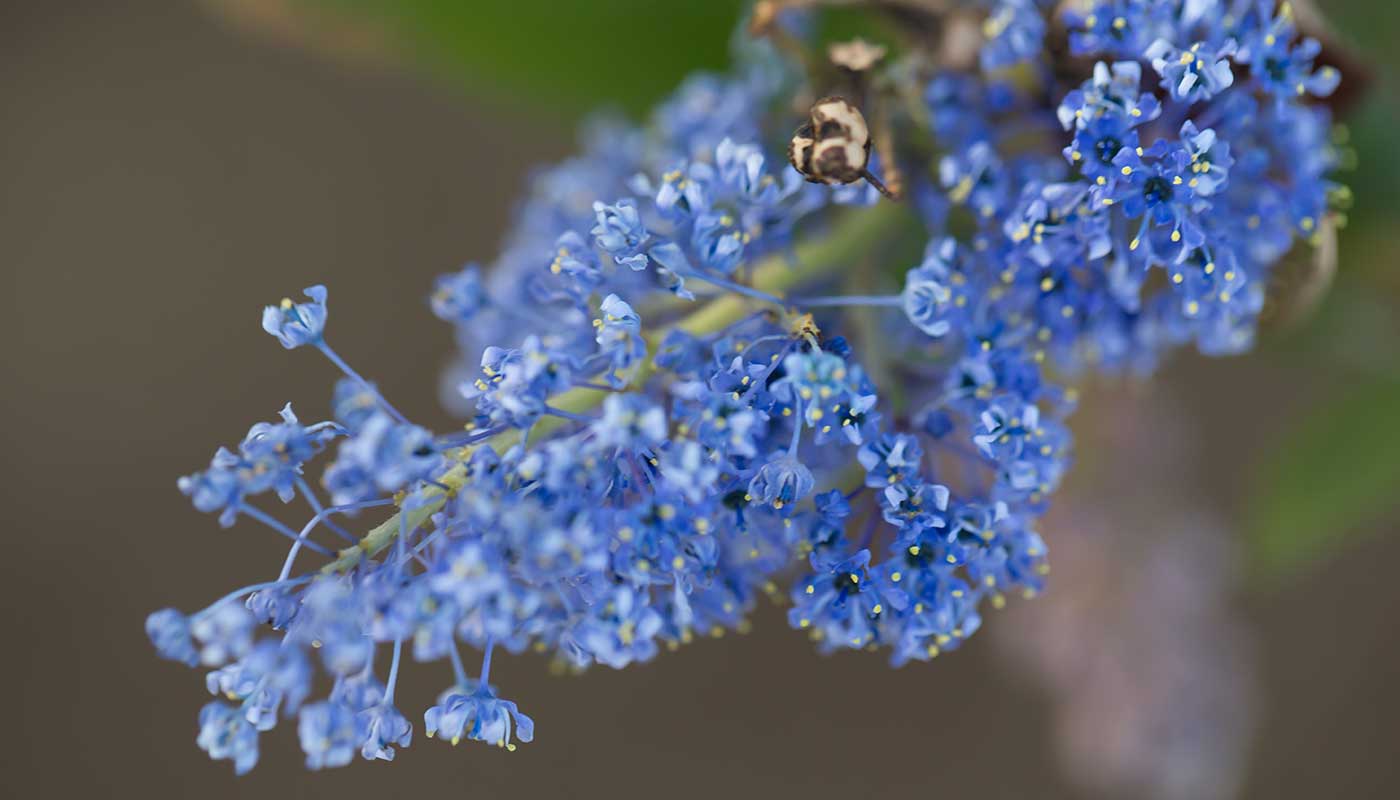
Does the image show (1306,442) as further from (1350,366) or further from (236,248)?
(236,248)

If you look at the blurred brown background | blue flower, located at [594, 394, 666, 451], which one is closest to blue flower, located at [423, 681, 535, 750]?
blue flower, located at [594, 394, 666, 451]

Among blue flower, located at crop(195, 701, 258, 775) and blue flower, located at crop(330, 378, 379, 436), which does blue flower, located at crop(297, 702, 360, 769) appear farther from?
blue flower, located at crop(330, 378, 379, 436)

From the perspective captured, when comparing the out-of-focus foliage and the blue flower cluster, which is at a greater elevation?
the out-of-focus foliage

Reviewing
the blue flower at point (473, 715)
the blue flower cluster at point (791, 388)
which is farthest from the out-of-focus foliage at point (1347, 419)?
the blue flower at point (473, 715)

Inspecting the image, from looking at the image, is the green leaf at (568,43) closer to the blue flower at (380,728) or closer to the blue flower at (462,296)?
the blue flower at (462,296)

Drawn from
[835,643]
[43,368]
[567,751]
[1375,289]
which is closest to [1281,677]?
[1375,289]

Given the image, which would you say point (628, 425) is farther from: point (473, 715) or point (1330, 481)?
point (1330, 481)

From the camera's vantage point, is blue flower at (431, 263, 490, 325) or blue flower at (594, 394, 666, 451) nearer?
blue flower at (594, 394, 666, 451)
